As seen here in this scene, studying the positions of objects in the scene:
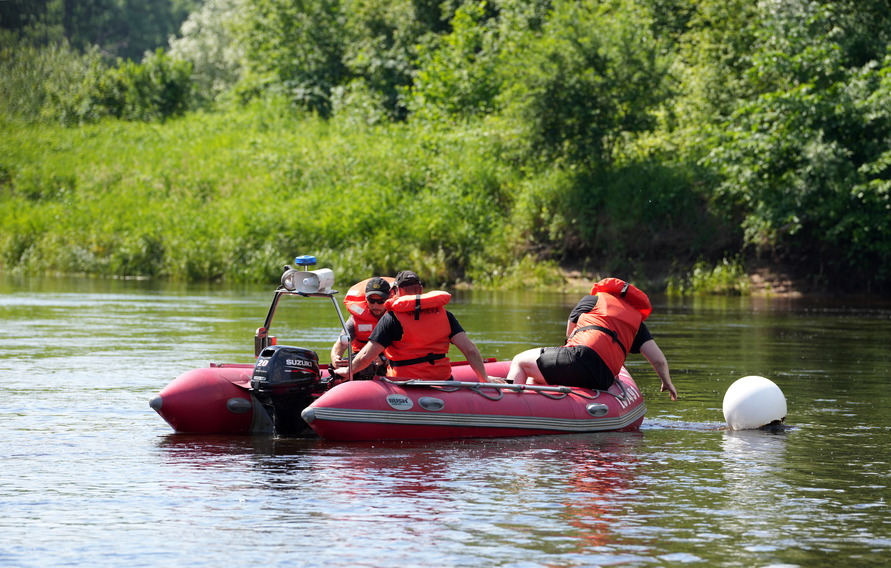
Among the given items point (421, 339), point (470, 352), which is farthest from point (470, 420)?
point (421, 339)

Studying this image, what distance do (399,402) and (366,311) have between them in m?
1.04

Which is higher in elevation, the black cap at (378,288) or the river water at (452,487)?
the black cap at (378,288)

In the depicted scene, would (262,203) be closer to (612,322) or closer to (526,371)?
(526,371)

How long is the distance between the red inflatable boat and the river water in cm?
14

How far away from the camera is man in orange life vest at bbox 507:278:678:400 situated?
997 cm

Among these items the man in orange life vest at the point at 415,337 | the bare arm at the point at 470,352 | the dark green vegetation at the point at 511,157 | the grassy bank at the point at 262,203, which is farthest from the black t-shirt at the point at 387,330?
the grassy bank at the point at 262,203

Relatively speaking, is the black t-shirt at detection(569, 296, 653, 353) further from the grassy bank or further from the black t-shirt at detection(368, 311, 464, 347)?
the grassy bank

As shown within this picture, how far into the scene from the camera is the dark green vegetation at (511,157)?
27078 millimetres

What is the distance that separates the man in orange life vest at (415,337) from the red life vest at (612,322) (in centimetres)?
89

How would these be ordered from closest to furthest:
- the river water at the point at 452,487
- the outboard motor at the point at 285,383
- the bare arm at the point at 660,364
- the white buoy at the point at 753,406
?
the river water at the point at 452,487 < the outboard motor at the point at 285,383 < the bare arm at the point at 660,364 < the white buoy at the point at 753,406

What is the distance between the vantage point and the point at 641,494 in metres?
7.60

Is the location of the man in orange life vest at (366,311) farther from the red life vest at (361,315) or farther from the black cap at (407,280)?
the black cap at (407,280)

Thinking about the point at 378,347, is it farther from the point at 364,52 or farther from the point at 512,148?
the point at 364,52

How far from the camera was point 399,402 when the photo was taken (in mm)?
9281
